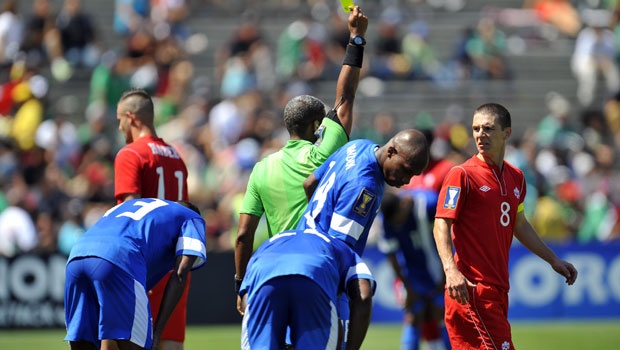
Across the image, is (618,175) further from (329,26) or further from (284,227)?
(284,227)

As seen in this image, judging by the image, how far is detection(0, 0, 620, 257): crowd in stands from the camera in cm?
2053

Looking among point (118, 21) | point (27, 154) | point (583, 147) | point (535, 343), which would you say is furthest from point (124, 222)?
point (118, 21)

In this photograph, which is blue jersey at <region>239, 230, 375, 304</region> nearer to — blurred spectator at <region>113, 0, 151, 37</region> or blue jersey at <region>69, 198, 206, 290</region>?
blue jersey at <region>69, 198, 206, 290</region>

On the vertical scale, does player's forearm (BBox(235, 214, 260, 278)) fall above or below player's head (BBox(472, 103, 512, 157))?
below

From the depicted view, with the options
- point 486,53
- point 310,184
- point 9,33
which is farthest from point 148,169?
point 486,53

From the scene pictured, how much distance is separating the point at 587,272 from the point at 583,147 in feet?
16.3

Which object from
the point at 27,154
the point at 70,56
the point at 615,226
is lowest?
the point at 615,226

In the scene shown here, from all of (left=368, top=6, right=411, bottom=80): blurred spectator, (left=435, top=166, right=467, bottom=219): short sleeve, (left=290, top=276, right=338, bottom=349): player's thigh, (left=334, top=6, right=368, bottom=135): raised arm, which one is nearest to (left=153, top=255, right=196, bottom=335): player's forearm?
(left=290, top=276, right=338, bottom=349): player's thigh

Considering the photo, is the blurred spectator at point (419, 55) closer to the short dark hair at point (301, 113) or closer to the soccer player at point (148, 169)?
the soccer player at point (148, 169)

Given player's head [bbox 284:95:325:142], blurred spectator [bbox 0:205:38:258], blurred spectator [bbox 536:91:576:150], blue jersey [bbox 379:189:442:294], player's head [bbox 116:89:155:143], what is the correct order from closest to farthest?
player's head [bbox 284:95:325:142] → player's head [bbox 116:89:155:143] → blue jersey [bbox 379:189:442:294] → blurred spectator [bbox 0:205:38:258] → blurred spectator [bbox 536:91:576:150]

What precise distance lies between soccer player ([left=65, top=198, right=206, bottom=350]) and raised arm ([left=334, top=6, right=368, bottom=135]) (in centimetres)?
151

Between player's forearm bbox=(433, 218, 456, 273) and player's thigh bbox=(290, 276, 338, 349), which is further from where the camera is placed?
player's forearm bbox=(433, 218, 456, 273)

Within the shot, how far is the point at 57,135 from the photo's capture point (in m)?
22.0

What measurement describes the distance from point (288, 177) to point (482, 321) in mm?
1867
